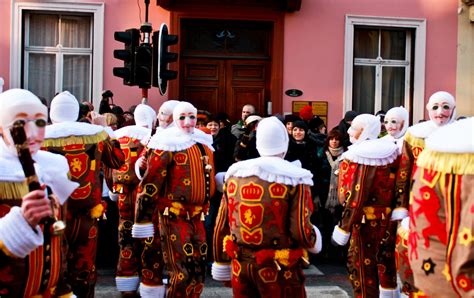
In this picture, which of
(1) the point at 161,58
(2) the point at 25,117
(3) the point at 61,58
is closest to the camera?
(2) the point at 25,117

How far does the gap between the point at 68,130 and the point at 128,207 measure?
1.95 metres

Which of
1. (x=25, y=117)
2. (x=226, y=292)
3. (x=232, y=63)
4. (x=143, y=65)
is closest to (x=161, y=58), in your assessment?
(x=143, y=65)

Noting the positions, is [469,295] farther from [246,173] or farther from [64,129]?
[64,129]

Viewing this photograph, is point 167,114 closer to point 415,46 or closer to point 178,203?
point 178,203

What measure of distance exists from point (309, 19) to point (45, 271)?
34.9 ft

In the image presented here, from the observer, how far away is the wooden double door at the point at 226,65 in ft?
43.8

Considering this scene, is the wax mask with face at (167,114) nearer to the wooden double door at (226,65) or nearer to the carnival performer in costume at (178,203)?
the carnival performer in costume at (178,203)

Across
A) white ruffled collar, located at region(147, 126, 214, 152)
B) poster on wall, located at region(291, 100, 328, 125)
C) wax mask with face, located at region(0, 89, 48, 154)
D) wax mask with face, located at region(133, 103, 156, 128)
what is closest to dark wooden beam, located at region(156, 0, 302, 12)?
poster on wall, located at region(291, 100, 328, 125)

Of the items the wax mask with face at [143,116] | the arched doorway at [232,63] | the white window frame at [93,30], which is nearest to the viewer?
the wax mask with face at [143,116]

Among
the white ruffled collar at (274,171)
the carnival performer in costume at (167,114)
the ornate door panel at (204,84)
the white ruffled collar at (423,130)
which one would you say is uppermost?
the ornate door panel at (204,84)

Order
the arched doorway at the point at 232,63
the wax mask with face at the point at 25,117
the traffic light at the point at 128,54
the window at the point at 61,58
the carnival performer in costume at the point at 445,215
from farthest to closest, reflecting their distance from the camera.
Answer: the arched doorway at the point at 232,63 < the window at the point at 61,58 < the traffic light at the point at 128,54 < the wax mask with face at the point at 25,117 < the carnival performer in costume at the point at 445,215

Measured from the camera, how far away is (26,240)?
3.13 m

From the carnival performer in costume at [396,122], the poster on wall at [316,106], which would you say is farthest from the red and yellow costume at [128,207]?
the poster on wall at [316,106]

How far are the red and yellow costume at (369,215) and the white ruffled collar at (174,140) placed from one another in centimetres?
140
